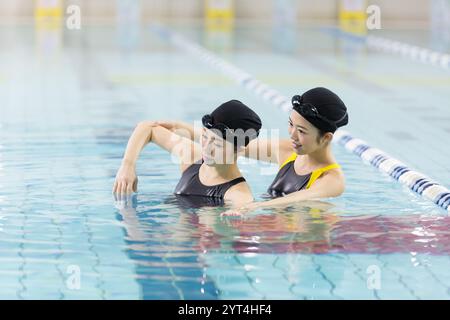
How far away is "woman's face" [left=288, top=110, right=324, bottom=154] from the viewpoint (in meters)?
4.98

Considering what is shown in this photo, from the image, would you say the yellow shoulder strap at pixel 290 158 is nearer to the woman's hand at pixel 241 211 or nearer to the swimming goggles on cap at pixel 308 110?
the swimming goggles on cap at pixel 308 110

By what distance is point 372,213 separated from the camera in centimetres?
520

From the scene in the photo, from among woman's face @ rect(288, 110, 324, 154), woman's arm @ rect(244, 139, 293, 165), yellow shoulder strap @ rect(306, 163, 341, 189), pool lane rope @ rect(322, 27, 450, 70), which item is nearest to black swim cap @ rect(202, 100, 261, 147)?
woman's face @ rect(288, 110, 324, 154)

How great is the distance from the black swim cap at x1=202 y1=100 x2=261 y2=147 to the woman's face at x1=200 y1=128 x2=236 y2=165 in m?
0.03

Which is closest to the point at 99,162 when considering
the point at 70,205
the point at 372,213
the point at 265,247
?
the point at 70,205

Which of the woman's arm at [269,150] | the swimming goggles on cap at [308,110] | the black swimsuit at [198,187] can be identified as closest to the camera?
the swimming goggles on cap at [308,110]

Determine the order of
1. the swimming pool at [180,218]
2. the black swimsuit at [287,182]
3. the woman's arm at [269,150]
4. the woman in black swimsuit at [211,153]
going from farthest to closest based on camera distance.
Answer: the woman's arm at [269,150] → the black swimsuit at [287,182] → the woman in black swimsuit at [211,153] → the swimming pool at [180,218]

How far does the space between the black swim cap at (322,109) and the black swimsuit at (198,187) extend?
17.9 inches

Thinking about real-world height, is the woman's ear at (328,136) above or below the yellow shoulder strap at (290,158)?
above

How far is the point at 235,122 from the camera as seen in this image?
4844 mm

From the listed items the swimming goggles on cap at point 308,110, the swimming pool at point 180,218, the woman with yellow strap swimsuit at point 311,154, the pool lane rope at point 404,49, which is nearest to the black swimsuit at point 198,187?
the swimming pool at point 180,218

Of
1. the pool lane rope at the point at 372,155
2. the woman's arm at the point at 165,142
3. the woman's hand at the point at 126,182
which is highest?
the woman's arm at the point at 165,142

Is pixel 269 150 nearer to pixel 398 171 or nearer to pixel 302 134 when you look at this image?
pixel 302 134

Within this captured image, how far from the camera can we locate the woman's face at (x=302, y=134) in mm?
4984
